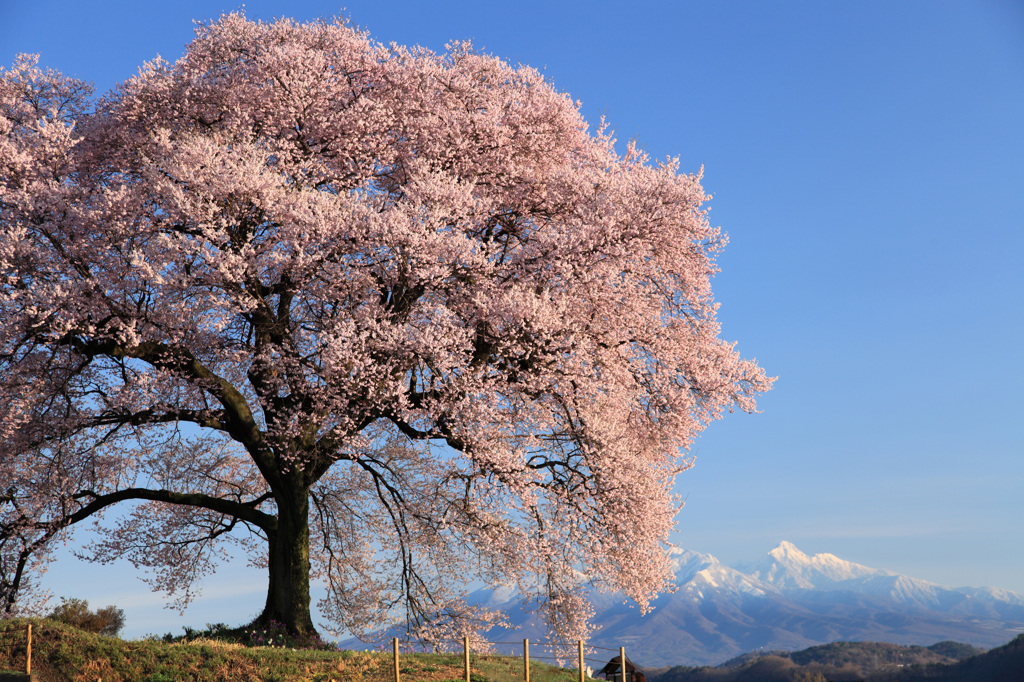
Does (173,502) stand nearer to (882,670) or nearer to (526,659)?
(526,659)

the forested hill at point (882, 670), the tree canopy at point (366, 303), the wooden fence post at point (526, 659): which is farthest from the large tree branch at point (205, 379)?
the forested hill at point (882, 670)

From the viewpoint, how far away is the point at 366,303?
1917 cm

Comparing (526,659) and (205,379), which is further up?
(205,379)

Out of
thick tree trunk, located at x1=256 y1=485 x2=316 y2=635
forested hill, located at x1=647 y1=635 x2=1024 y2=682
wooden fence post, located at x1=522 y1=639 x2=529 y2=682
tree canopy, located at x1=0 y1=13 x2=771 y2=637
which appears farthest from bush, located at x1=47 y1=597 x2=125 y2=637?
forested hill, located at x1=647 y1=635 x2=1024 y2=682

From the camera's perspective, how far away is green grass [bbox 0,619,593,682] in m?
17.2

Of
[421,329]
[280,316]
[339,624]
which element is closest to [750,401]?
[421,329]

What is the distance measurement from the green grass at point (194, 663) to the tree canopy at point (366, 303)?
3511mm

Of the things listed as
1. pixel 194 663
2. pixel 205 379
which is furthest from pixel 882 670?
pixel 205 379

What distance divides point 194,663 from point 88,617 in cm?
892

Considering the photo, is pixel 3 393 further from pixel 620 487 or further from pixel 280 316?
pixel 620 487

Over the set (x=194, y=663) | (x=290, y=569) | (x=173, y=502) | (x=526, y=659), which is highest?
(x=173, y=502)

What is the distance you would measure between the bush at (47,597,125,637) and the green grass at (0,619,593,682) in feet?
15.1

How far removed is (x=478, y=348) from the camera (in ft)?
67.8

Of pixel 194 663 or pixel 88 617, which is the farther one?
pixel 88 617
